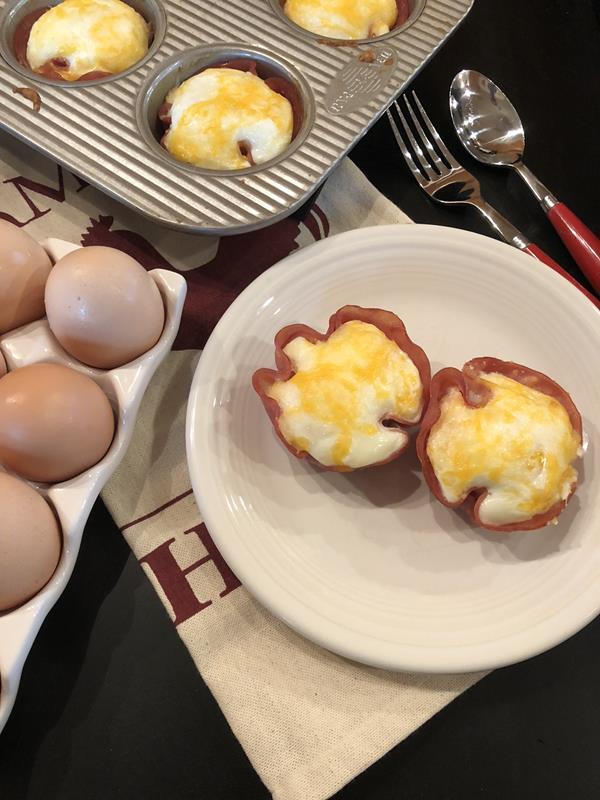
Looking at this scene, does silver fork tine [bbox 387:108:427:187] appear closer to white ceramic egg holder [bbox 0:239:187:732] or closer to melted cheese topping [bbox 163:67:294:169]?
melted cheese topping [bbox 163:67:294:169]

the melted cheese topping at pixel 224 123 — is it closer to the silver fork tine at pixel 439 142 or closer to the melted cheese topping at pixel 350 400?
the silver fork tine at pixel 439 142

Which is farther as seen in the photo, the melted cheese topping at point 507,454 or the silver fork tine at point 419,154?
the silver fork tine at point 419,154

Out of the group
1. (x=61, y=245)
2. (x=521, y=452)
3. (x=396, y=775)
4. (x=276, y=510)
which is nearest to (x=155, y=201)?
(x=61, y=245)

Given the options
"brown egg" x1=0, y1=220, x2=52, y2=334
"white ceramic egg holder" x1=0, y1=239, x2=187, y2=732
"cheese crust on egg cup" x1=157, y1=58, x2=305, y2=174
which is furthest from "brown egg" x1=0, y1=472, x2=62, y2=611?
"cheese crust on egg cup" x1=157, y1=58, x2=305, y2=174

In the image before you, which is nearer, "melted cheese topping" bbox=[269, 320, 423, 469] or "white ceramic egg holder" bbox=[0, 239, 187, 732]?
"white ceramic egg holder" bbox=[0, 239, 187, 732]

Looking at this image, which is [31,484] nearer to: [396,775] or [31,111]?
[396,775]

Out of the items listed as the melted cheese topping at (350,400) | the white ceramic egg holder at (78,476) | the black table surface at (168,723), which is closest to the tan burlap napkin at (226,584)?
the black table surface at (168,723)

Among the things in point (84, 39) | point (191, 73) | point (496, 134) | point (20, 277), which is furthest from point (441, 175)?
Result: point (20, 277)
